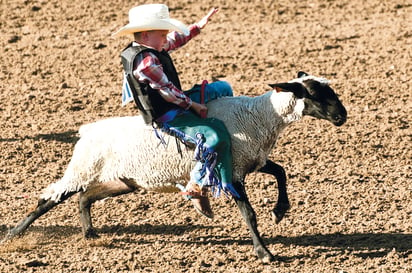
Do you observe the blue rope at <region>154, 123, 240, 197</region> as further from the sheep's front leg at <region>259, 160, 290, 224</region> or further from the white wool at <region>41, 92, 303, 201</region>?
the sheep's front leg at <region>259, 160, 290, 224</region>

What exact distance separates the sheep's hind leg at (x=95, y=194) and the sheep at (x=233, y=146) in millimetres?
68

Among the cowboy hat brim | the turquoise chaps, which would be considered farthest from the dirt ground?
the cowboy hat brim

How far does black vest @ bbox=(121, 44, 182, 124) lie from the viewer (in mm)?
6738

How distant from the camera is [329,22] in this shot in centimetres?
1316

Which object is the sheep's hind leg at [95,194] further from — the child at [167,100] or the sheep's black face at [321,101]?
the sheep's black face at [321,101]

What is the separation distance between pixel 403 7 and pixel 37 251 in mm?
7930

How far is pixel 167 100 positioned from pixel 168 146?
0.42 meters

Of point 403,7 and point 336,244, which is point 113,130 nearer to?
point 336,244

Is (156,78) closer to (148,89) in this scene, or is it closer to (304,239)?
(148,89)

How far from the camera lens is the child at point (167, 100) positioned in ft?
22.0

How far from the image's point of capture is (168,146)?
23.0ft

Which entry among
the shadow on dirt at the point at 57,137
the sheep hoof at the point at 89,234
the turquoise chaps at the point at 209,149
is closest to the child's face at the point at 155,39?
the turquoise chaps at the point at 209,149

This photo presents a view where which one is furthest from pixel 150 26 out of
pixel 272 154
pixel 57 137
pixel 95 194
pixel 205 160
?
pixel 57 137

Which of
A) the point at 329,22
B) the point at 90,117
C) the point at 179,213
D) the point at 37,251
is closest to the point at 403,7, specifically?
the point at 329,22
